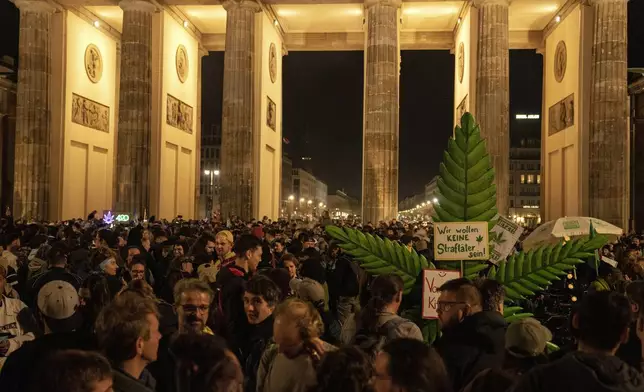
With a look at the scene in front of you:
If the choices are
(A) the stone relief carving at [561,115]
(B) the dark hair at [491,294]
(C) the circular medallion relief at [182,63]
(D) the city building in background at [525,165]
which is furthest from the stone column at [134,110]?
(D) the city building in background at [525,165]

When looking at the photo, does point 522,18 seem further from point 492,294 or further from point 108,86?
point 492,294

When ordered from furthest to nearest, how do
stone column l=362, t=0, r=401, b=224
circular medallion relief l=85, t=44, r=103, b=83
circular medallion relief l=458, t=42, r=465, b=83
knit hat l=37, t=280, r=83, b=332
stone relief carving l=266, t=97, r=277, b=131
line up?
1. stone relief carving l=266, t=97, r=277, b=131
2. circular medallion relief l=85, t=44, r=103, b=83
3. circular medallion relief l=458, t=42, r=465, b=83
4. stone column l=362, t=0, r=401, b=224
5. knit hat l=37, t=280, r=83, b=332

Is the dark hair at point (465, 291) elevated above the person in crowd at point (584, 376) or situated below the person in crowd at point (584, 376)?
above

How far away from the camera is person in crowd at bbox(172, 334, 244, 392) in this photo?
9.43ft

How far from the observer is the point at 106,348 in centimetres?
374

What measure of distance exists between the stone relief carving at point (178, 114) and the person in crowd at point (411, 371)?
→ 35.0 metres

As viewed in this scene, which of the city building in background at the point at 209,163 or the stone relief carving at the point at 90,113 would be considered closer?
the stone relief carving at the point at 90,113

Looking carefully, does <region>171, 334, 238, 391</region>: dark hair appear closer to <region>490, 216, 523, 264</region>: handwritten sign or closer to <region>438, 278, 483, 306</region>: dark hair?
<region>438, 278, 483, 306</region>: dark hair

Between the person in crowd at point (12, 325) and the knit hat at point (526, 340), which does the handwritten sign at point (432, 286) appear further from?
the person in crowd at point (12, 325)

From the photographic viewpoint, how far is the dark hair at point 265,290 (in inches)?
205

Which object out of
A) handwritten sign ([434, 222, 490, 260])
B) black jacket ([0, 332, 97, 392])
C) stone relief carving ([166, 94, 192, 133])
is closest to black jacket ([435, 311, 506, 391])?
handwritten sign ([434, 222, 490, 260])

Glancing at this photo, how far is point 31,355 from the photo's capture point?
3.89 m

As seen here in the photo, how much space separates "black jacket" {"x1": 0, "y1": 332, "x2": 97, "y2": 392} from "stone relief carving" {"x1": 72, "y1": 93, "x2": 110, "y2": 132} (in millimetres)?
34252

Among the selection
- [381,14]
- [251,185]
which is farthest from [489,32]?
[251,185]
